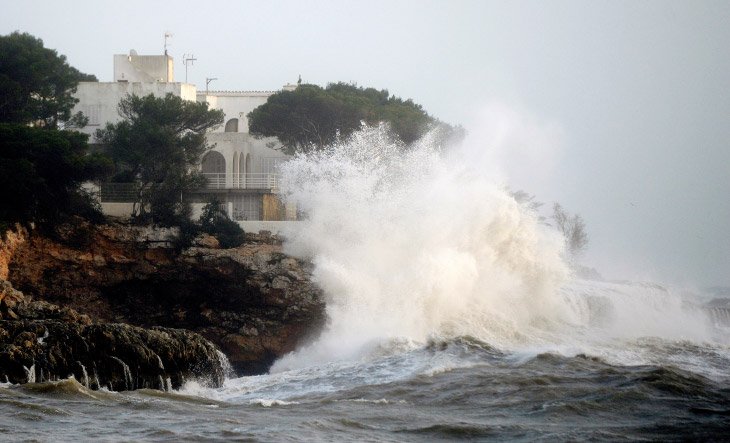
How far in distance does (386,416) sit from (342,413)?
75 cm

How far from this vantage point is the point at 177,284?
2762 cm

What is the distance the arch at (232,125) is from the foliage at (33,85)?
877 cm

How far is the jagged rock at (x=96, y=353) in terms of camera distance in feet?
51.0

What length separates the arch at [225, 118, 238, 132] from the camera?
138 ft

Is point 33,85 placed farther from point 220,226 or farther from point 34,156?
point 220,226

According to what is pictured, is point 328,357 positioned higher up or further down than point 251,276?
further down

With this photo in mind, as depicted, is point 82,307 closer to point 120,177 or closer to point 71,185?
point 71,185

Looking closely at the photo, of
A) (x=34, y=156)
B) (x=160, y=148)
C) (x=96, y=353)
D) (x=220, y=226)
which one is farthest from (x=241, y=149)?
(x=96, y=353)

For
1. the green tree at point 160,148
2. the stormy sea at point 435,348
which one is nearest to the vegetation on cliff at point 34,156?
the green tree at point 160,148

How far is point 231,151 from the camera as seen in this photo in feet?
122

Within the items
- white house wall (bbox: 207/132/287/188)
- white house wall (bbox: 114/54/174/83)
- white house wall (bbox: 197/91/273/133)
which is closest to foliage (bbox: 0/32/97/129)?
white house wall (bbox: 114/54/174/83)

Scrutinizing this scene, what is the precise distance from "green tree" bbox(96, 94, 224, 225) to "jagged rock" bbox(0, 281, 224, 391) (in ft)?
35.9

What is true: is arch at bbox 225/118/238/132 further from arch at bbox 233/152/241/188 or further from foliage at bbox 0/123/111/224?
foliage at bbox 0/123/111/224

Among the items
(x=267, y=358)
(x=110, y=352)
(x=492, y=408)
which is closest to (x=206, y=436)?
(x=492, y=408)
